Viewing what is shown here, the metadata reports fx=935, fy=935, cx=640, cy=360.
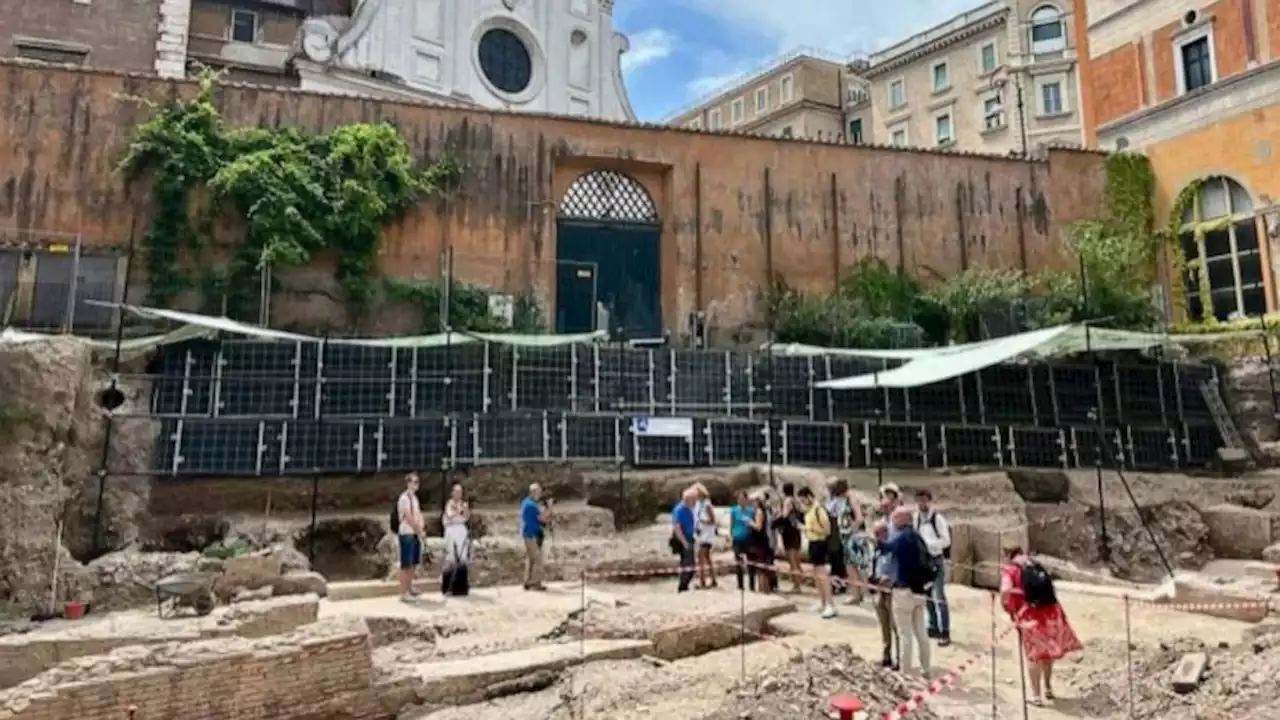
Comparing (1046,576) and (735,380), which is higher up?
(735,380)

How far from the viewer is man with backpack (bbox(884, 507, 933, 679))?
8.73 metres

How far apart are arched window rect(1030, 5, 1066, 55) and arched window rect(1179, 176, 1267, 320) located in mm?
24655

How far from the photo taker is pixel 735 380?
59.7 ft

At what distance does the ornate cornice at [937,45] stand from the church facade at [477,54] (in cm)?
2240

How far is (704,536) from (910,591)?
4.42 m

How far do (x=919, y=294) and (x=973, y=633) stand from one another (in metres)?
15.2

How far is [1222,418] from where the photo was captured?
20.5m

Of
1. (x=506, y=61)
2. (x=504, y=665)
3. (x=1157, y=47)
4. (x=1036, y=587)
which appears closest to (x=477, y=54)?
(x=506, y=61)

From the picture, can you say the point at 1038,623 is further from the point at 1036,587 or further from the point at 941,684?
the point at 941,684

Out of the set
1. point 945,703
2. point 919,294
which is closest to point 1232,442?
point 919,294

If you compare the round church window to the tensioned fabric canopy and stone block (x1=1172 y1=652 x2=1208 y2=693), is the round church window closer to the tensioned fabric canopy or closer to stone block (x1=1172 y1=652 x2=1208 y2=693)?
the tensioned fabric canopy

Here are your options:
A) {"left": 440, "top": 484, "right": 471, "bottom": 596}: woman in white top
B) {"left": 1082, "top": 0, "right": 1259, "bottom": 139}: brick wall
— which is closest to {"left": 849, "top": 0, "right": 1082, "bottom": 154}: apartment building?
{"left": 1082, "top": 0, "right": 1259, "bottom": 139}: brick wall

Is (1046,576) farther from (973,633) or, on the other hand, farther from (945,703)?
(973,633)

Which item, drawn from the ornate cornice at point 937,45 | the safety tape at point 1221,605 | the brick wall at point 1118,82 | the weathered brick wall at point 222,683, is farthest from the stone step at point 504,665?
the ornate cornice at point 937,45
